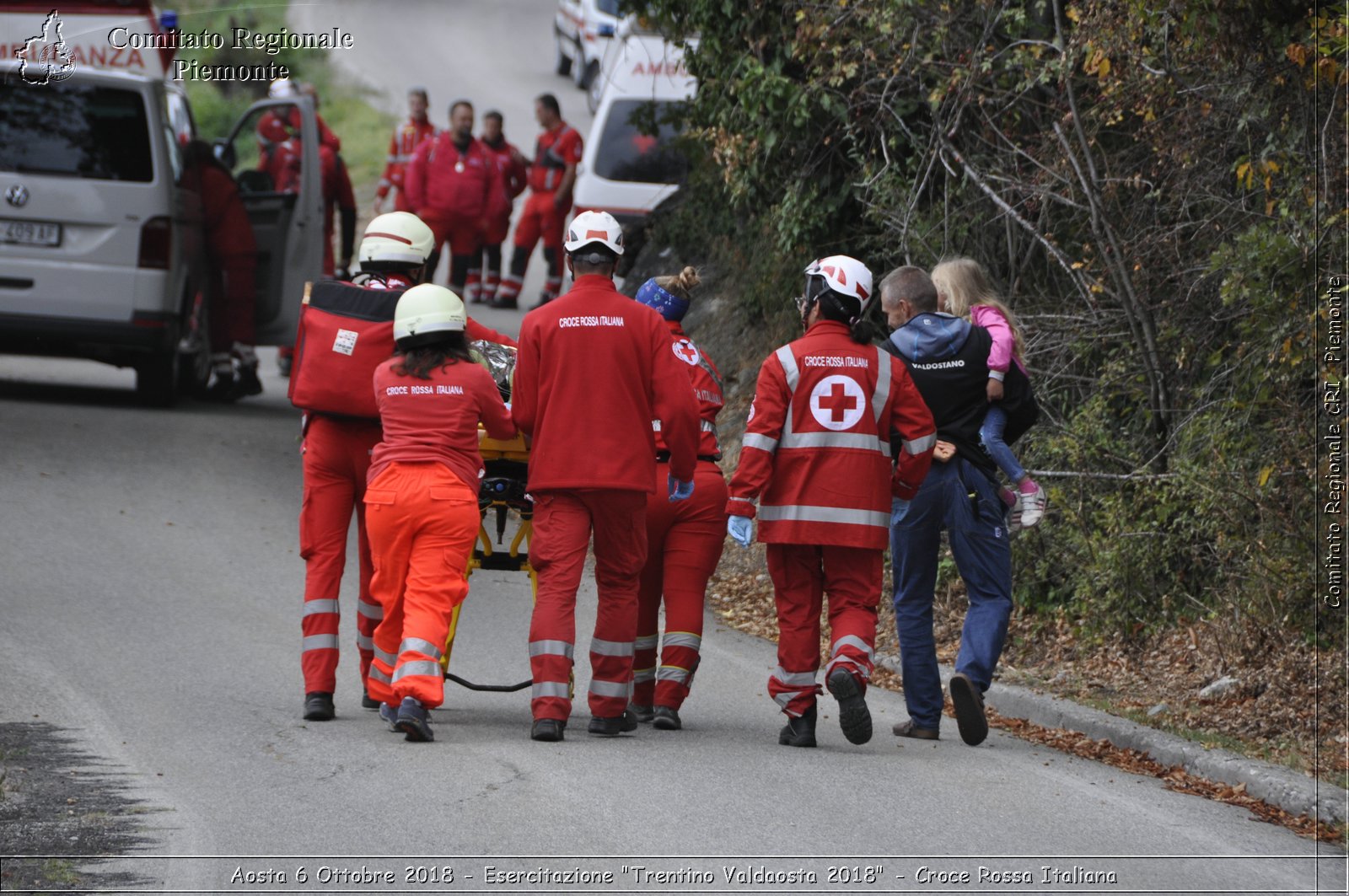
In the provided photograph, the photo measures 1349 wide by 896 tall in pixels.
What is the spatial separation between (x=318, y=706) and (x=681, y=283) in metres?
2.30

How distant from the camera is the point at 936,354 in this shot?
7684 mm

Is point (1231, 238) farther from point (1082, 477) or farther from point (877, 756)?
point (877, 756)

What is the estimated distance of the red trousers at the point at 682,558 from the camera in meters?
7.59

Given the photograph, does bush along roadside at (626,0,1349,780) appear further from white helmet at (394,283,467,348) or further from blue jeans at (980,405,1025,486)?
white helmet at (394,283,467,348)

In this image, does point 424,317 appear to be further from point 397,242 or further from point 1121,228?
point 1121,228

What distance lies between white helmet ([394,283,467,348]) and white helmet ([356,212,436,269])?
1.67 feet

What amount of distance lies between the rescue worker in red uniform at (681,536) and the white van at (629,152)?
411 inches

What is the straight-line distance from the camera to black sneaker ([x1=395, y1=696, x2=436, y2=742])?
6.95m

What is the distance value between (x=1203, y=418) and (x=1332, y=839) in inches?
134

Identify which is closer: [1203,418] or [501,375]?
[501,375]

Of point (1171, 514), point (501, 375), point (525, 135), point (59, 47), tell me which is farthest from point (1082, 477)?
point (525, 135)

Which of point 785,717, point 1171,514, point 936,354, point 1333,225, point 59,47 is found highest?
point 59,47

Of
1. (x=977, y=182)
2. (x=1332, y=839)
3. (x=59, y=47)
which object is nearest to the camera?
(x=1332, y=839)

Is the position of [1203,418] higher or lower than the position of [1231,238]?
lower
